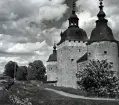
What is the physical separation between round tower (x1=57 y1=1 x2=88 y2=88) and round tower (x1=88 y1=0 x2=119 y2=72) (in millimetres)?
9969

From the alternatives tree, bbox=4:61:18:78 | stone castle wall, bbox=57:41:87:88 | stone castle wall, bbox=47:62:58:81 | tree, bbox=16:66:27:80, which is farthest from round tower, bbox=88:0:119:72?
tree, bbox=4:61:18:78

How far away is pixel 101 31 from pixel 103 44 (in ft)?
8.12

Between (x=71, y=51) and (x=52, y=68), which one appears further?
(x=52, y=68)

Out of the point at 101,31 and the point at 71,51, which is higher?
the point at 101,31

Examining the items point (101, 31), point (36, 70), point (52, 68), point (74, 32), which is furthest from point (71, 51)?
point (36, 70)

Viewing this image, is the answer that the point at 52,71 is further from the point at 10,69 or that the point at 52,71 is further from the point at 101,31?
the point at 10,69

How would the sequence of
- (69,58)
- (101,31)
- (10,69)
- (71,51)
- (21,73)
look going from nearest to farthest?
(101,31)
(69,58)
(71,51)
(21,73)
(10,69)

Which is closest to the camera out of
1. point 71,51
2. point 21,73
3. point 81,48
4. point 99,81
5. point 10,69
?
point 99,81

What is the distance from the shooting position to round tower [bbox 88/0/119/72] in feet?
121

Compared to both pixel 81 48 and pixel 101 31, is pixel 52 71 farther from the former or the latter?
pixel 101 31

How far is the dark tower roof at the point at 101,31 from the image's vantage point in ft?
124

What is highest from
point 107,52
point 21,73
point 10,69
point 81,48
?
point 81,48

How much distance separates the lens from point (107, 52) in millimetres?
36969

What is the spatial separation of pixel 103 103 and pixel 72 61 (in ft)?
100
